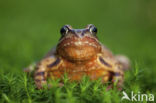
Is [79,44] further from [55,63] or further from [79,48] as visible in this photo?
[55,63]

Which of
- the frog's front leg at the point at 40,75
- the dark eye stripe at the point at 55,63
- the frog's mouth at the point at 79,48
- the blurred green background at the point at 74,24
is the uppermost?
the blurred green background at the point at 74,24

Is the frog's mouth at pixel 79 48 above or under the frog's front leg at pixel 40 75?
above

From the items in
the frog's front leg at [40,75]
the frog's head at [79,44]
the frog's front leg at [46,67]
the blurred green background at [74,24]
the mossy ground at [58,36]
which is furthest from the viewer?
the blurred green background at [74,24]

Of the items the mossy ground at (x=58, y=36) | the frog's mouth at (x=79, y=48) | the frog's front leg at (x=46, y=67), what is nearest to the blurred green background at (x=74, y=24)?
the mossy ground at (x=58, y=36)

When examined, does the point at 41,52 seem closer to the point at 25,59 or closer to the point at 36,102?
the point at 25,59

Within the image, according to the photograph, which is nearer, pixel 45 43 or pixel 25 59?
pixel 25 59

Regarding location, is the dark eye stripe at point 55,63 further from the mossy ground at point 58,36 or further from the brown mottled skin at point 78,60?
the mossy ground at point 58,36

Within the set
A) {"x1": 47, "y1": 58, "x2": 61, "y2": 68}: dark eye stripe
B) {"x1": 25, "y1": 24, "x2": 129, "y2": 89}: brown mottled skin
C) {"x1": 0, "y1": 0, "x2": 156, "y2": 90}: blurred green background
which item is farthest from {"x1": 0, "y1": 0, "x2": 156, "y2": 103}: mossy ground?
{"x1": 47, "y1": 58, "x2": 61, "y2": 68}: dark eye stripe

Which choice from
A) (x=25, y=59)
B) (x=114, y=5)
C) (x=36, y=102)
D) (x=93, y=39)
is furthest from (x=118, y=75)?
(x=114, y=5)
